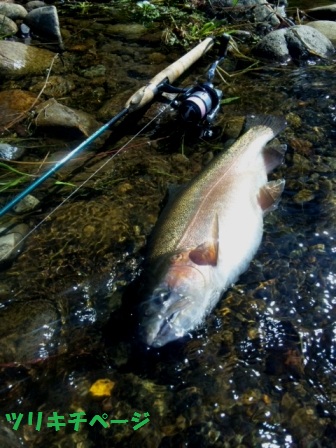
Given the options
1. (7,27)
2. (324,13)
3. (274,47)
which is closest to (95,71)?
(7,27)

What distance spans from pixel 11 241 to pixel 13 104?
2.53 metres

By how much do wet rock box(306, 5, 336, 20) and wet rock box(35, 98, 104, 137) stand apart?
6152mm

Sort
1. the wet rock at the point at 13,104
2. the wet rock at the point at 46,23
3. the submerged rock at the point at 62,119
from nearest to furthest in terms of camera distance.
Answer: the submerged rock at the point at 62,119
the wet rock at the point at 13,104
the wet rock at the point at 46,23

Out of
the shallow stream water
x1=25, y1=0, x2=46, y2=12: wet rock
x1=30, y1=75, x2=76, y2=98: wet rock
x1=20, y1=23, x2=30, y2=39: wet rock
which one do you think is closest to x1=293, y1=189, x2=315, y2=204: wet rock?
the shallow stream water

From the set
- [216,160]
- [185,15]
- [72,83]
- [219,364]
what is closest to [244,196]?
[216,160]

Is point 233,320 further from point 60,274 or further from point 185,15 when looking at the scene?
point 185,15

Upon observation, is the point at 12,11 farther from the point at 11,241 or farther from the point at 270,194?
the point at 270,194

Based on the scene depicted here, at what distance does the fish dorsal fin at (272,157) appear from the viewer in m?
4.48

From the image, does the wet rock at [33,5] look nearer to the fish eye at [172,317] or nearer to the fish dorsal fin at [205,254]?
the fish dorsal fin at [205,254]

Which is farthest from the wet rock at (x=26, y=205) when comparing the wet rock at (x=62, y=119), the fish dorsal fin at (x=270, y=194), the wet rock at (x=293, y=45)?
the wet rock at (x=293, y=45)

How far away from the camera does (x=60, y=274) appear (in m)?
3.58

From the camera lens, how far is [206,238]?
3.38m

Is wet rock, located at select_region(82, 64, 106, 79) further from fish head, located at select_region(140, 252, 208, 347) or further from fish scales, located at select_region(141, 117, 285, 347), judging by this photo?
fish head, located at select_region(140, 252, 208, 347)

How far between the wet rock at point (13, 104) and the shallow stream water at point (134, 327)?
2.27 ft
